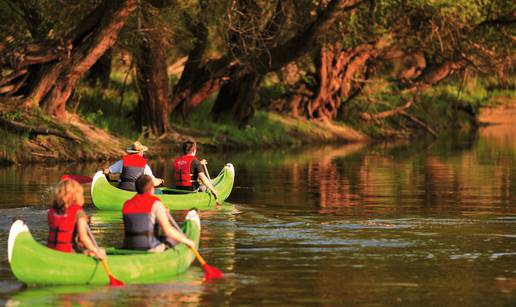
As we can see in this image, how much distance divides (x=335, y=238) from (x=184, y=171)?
211 inches

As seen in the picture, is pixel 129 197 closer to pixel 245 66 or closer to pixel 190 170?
pixel 190 170

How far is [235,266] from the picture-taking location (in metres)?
14.8

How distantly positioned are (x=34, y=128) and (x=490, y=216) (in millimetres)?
15494

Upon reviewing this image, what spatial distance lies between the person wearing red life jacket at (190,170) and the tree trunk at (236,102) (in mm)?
23115

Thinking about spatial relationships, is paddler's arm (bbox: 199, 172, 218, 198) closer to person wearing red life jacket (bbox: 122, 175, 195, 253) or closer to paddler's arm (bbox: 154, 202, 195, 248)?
person wearing red life jacket (bbox: 122, 175, 195, 253)

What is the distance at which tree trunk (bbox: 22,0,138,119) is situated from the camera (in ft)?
111

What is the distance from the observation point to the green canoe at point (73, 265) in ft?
42.0

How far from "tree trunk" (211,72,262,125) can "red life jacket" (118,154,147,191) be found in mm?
23978

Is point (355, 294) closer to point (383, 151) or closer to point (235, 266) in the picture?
point (235, 266)

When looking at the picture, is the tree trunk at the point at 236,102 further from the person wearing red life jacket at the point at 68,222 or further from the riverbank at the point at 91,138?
the person wearing red life jacket at the point at 68,222

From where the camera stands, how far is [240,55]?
4112 centimetres

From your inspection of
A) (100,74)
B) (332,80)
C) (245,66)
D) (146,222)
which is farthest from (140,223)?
(332,80)

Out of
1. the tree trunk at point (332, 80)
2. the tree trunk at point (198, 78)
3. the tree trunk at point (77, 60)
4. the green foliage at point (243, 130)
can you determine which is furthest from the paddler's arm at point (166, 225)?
the tree trunk at point (332, 80)

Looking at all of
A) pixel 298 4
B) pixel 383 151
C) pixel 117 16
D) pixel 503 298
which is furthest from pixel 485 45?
pixel 503 298
